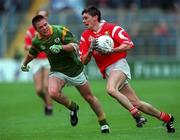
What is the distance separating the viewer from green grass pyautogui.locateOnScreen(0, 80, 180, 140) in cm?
1388

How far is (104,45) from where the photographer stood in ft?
44.5

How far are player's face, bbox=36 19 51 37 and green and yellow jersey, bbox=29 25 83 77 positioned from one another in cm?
13

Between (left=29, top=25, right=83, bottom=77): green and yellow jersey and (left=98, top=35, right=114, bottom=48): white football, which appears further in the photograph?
(left=29, top=25, right=83, bottom=77): green and yellow jersey

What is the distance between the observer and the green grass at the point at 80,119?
13877mm

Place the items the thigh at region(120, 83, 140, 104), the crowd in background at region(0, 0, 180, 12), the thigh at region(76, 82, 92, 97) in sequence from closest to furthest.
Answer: the thigh at region(120, 83, 140, 104), the thigh at region(76, 82, 92, 97), the crowd in background at region(0, 0, 180, 12)

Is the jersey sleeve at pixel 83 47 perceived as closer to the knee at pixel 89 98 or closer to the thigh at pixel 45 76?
the knee at pixel 89 98

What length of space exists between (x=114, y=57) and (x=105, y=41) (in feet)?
1.74

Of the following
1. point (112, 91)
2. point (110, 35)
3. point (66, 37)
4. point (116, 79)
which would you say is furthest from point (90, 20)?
point (112, 91)

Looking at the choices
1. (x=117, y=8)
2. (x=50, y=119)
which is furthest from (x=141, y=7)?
(x=50, y=119)

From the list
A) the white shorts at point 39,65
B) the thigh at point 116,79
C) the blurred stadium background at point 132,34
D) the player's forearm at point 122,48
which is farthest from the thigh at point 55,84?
the blurred stadium background at point 132,34

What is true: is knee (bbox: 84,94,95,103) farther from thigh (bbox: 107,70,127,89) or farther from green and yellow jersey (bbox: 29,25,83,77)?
thigh (bbox: 107,70,127,89)

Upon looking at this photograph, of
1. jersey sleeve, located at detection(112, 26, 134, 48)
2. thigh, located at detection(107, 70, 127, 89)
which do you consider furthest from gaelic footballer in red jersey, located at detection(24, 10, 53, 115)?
jersey sleeve, located at detection(112, 26, 134, 48)

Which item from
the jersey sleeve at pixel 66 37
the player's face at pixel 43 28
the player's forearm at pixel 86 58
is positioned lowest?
the player's forearm at pixel 86 58

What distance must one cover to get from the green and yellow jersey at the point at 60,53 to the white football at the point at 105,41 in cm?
103
